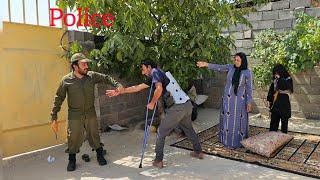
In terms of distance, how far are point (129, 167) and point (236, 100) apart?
1.78 m

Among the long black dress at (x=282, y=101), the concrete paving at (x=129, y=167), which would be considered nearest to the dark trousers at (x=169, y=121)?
the concrete paving at (x=129, y=167)

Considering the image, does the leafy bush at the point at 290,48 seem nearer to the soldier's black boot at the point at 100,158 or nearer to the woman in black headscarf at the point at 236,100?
the woman in black headscarf at the point at 236,100

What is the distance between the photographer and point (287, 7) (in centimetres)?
688

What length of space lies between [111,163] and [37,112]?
1402 millimetres

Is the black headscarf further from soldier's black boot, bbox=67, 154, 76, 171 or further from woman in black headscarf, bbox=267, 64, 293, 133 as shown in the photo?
soldier's black boot, bbox=67, 154, 76, 171

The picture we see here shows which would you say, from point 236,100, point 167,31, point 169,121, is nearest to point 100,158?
point 169,121

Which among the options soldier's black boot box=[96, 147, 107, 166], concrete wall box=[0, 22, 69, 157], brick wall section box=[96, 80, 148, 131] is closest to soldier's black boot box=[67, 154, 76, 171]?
soldier's black boot box=[96, 147, 107, 166]

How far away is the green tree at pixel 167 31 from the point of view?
4.09 m

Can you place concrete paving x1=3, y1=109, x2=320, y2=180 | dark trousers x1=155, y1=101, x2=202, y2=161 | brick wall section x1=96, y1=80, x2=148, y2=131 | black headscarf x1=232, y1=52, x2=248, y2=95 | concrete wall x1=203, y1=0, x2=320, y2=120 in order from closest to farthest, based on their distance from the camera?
Result: concrete paving x1=3, y1=109, x2=320, y2=180, dark trousers x1=155, y1=101, x2=202, y2=161, black headscarf x1=232, y1=52, x2=248, y2=95, brick wall section x1=96, y1=80, x2=148, y2=131, concrete wall x1=203, y1=0, x2=320, y2=120

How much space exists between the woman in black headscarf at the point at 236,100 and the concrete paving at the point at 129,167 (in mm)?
558

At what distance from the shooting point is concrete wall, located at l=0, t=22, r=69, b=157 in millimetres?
4359

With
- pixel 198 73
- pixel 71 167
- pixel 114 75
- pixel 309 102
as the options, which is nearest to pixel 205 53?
pixel 198 73

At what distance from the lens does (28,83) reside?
4613 millimetres

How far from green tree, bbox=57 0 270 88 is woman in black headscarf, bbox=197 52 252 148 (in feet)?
1.27
